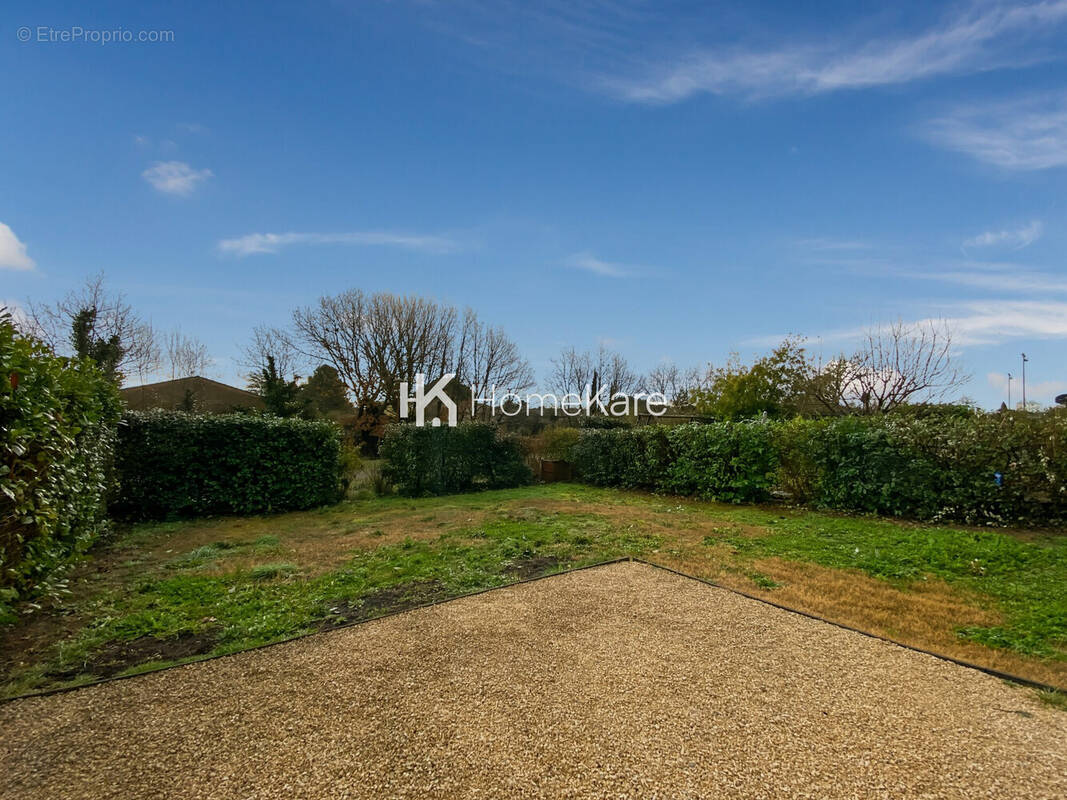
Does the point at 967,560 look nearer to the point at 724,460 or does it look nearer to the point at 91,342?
the point at 724,460

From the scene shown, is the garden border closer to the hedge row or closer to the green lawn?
the green lawn

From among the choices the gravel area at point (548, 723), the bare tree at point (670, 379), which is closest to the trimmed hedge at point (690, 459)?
the gravel area at point (548, 723)

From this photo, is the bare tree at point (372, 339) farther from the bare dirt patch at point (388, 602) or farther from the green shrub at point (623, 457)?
the bare dirt patch at point (388, 602)

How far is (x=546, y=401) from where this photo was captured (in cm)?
2795

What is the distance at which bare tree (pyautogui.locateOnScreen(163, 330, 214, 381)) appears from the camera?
64.5 feet

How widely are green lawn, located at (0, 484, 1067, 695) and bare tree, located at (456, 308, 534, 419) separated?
15.4 meters

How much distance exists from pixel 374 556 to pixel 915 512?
768 centimetres

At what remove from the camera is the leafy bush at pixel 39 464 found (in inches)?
122

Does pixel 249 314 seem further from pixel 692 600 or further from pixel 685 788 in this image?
pixel 685 788

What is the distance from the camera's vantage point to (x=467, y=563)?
505 centimetres

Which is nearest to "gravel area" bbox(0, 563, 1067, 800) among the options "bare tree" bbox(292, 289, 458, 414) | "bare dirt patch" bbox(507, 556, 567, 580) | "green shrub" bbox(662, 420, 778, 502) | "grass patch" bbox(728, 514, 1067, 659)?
"grass patch" bbox(728, 514, 1067, 659)

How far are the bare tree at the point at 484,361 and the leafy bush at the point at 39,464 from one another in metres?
17.9

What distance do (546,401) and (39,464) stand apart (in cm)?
2467

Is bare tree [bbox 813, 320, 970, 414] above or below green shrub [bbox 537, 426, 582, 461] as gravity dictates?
above
